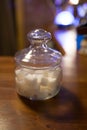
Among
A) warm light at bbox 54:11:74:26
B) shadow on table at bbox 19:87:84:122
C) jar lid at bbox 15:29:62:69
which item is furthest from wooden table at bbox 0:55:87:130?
warm light at bbox 54:11:74:26

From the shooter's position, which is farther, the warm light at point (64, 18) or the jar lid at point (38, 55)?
the warm light at point (64, 18)

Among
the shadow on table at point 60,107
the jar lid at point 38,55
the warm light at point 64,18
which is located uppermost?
the jar lid at point 38,55

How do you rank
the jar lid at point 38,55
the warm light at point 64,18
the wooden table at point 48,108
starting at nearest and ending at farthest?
1. the wooden table at point 48,108
2. the jar lid at point 38,55
3. the warm light at point 64,18

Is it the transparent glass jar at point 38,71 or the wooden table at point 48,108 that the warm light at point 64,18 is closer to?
the wooden table at point 48,108

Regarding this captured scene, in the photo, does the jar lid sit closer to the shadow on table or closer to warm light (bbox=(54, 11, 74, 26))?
the shadow on table

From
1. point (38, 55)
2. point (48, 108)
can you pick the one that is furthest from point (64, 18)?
point (48, 108)

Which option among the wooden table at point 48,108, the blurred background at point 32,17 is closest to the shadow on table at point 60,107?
the wooden table at point 48,108

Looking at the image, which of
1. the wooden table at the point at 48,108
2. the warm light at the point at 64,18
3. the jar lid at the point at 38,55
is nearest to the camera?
the wooden table at the point at 48,108

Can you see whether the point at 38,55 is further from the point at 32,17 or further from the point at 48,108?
the point at 32,17
